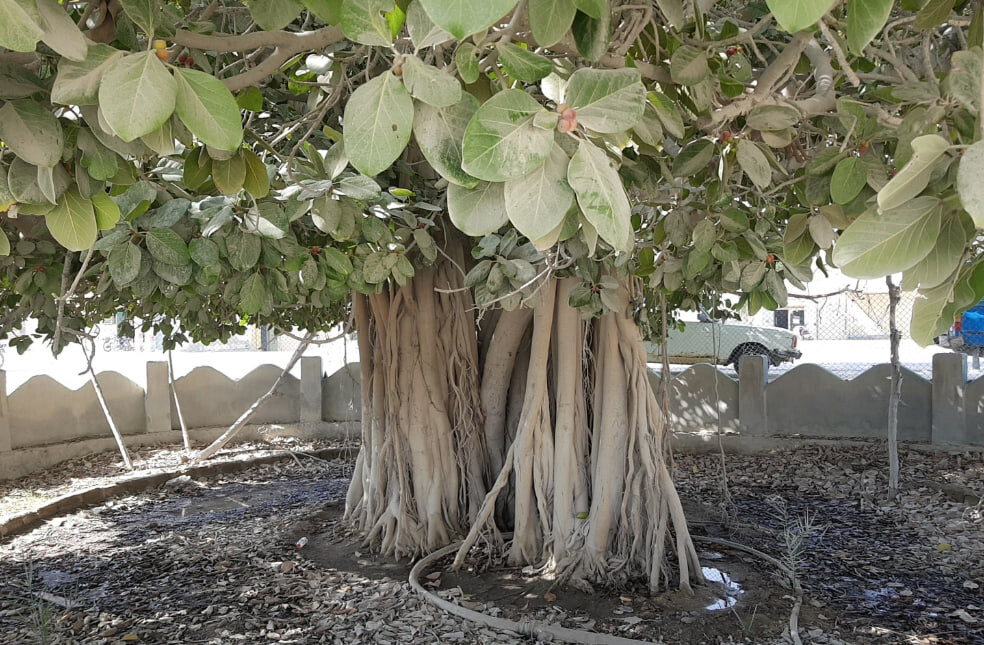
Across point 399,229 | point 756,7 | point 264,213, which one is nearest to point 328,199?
point 264,213

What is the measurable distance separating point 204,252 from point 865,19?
172 centimetres

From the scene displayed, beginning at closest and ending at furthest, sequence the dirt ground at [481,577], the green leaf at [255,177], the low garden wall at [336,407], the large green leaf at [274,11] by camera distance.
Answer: the large green leaf at [274,11] → the green leaf at [255,177] → the dirt ground at [481,577] → the low garden wall at [336,407]

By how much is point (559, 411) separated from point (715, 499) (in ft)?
7.75

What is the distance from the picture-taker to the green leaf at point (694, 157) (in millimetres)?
1795

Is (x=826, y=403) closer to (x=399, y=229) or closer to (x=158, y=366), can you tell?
(x=399, y=229)

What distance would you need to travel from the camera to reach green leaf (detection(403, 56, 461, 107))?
32.9 inches

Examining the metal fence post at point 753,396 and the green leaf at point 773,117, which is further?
the metal fence post at point 753,396

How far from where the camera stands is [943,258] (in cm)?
93

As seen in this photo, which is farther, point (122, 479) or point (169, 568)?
point (122, 479)

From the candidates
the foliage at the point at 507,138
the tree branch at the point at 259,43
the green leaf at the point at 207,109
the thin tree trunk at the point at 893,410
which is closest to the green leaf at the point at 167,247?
the foliage at the point at 507,138

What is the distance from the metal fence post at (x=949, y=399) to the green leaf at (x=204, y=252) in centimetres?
694

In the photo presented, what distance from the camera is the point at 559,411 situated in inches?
173

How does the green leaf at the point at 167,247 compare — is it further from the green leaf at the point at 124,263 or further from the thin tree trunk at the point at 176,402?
the thin tree trunk at the point at 176,402

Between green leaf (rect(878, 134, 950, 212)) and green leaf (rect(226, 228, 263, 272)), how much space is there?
5.90ft
